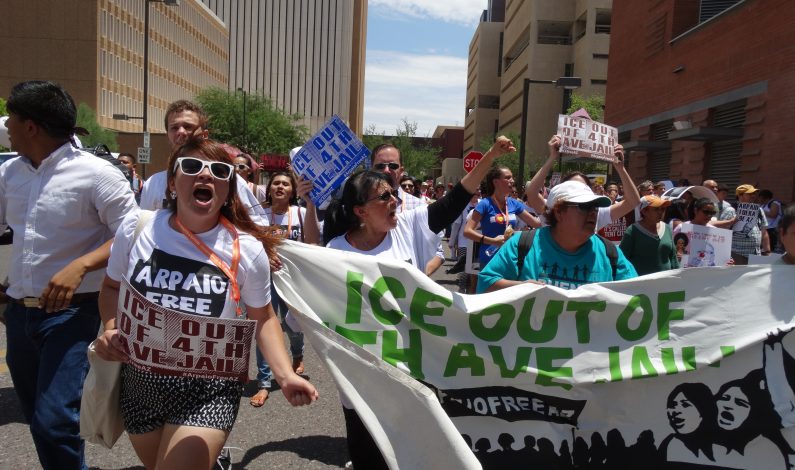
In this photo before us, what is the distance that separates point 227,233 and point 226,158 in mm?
349

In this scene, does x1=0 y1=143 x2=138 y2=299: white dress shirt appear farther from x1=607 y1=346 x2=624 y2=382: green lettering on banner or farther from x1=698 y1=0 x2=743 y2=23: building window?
x1=698 y1=0 x2=743 y2=23: building window

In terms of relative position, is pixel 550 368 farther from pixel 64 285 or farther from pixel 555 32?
pixel 555 32

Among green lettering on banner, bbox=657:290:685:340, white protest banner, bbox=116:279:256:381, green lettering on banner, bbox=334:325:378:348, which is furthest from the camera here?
green lettering on banner, bbox=657:290:685:340

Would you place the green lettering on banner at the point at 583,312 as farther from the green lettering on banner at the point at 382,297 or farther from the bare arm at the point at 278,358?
the bare arm at the point at 278,358

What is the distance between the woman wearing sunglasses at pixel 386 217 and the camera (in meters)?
4.05

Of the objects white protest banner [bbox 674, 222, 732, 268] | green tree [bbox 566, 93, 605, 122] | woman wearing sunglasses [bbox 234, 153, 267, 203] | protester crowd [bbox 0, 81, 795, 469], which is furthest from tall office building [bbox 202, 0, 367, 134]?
protester crowd [bbox 0, 81, 795, 469]

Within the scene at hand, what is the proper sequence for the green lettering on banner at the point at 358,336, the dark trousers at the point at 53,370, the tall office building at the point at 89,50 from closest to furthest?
1. the dark trousers at the point at 53,370
2. the green lettering on banner at the point at 358,336
3. the tall office building at the point at 89,50

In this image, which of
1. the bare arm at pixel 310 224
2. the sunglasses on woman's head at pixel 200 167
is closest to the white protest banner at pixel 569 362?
the sunglasses on woman's head at pixel 200 167

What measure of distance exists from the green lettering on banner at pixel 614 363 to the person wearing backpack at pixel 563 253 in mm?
386

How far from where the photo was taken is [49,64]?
196ft

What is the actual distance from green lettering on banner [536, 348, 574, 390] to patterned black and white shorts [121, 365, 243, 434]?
1.55 meters

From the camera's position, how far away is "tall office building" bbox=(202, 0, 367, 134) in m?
103

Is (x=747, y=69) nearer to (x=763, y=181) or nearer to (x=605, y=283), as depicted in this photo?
(x=763, y=181)

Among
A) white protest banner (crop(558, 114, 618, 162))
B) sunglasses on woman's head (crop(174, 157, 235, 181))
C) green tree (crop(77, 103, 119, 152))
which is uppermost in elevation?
green tree (crop(77, 103, 119, 152))
